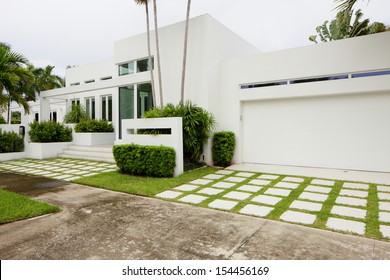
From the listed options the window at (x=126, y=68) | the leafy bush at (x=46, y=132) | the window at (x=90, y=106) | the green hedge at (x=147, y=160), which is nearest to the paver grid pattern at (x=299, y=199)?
the green hedge at (x=147, y=160)

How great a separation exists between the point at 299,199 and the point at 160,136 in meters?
4.17

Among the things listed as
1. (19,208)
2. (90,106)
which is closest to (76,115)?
(90,106)

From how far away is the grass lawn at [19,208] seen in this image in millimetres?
4000

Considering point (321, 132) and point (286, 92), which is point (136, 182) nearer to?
point (286, 92)

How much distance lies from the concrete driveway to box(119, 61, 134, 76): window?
8.15 meters

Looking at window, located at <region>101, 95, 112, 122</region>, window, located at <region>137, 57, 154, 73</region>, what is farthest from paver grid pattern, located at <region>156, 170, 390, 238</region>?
window, located at <region>101, 95, 112, 122</region>

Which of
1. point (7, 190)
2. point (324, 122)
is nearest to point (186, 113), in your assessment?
point (324, 122)

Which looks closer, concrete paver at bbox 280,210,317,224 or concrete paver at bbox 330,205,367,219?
concrete paver at bbox 280,210,317,224

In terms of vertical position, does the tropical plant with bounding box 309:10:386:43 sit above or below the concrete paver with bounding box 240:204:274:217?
above

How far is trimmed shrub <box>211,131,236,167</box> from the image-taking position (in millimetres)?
8641

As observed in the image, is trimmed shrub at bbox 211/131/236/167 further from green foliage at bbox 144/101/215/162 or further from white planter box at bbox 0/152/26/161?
white planter box at bbox 0/152/26/161

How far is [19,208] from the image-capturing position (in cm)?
437

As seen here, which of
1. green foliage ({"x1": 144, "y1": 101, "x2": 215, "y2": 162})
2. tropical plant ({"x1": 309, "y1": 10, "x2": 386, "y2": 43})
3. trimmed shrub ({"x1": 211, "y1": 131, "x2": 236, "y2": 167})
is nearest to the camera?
green foliage ({"x1": 144, "y1": 101, "x2": 215, "y2": 162})

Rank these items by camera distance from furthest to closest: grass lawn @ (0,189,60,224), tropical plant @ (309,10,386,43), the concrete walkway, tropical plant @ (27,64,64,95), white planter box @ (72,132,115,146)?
tropical plant @ (27,64,64,95) < tropical plant @ (309,10,386,43) < white planter box @ (72,132,115,146) < the concrete walkway < grass lawn @ (0,189,60,224)
